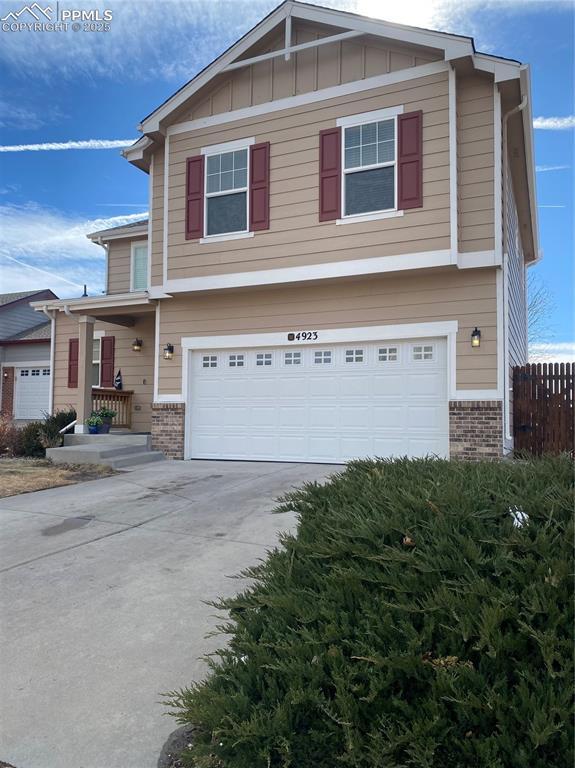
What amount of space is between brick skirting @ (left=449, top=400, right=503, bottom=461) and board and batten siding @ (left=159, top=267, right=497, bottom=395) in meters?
0.34

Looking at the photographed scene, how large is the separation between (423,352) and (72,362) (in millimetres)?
9634

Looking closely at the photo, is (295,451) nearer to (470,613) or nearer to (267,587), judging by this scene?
(267,587)

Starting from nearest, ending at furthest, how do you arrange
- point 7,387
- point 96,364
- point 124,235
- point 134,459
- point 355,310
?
1. point 355,310
2. point 134,459
3. point 96,364
4. point 124,235
5. point 7,387

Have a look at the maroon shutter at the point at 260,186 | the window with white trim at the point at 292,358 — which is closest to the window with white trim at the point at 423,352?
the window with white trim at the point at 292,358

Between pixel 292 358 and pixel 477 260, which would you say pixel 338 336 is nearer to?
pixel 292 358

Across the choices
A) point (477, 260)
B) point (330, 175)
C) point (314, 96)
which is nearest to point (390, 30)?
point (314, 96)

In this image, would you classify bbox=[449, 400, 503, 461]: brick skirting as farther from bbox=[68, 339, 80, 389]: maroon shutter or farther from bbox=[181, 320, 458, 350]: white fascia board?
bbox=[68, 339, 80, 389]: maroon shutter

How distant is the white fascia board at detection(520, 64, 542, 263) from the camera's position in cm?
858

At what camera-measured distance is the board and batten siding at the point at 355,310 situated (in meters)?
8.84

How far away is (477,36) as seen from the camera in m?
8.73

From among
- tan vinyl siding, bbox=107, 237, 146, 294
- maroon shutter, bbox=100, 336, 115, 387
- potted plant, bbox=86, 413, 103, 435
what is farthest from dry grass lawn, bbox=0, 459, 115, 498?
tan vinyl siding, bbox=107, 237, 146, 294

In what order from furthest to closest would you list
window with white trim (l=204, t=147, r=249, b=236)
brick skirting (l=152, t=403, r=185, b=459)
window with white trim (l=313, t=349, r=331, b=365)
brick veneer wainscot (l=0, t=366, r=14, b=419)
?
1. brick veneer wainscot (l=0, t=366, r=14, b=419)
2. brick skirting (l=152, t=403, r=185, b=459)
3. window with white trim (l=204, t=147, r=249, b=236)
4. window with white trim (l=313, t=349, r=331, b=365)

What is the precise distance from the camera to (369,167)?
9406mm

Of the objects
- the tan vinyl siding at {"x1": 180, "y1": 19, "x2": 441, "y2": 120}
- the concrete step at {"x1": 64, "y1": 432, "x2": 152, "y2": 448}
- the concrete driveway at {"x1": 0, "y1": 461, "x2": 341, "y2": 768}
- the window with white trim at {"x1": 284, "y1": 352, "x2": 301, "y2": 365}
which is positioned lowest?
the concrete driveway at {"x1": 0, "y1": 461, "x2": 341, "y2": 768}
